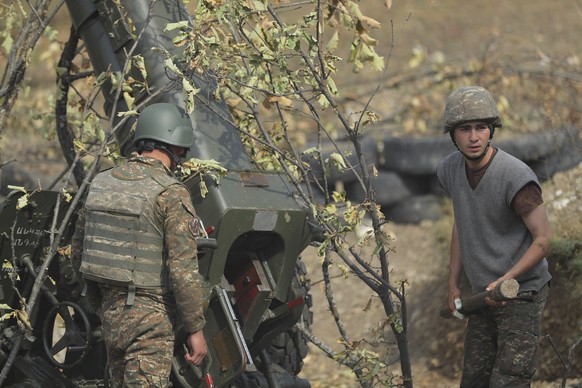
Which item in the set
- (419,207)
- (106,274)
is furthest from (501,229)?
(419,207)

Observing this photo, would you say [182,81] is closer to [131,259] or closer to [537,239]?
[131,259]

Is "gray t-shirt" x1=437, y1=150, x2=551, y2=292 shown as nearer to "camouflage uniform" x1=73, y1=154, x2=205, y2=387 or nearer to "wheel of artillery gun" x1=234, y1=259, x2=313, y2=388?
"camouflage uniform" x1=73, y1=154, x2=205, y2=387

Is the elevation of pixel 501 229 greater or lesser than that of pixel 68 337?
greater

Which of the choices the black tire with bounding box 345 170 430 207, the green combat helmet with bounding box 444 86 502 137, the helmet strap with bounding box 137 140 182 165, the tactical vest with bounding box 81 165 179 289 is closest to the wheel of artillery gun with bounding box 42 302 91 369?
the tactical vest with bounding box 81 165 179 289

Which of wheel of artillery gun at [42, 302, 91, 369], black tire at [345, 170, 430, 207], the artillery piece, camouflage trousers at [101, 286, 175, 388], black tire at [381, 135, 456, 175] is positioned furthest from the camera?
black tire at [345, 170, 430, 207]

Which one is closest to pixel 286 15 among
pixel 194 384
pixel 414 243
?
pixel 414 243

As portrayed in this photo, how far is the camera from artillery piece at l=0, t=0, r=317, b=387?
537cm

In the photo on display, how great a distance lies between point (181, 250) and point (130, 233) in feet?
0.79

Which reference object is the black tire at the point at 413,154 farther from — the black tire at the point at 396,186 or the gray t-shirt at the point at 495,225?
the gray t-shirt at the point at 495,225

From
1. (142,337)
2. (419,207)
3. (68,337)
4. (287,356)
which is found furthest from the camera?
(419,207)

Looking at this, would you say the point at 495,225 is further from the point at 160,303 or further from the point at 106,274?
the point at 106,274

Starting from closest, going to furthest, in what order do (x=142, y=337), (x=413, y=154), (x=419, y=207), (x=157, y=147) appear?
1. (x=142, y=337)
2. (x=157, y=147)
3. (x=413, y=154)
4. (x=419, y=207)

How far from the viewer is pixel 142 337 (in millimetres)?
4992

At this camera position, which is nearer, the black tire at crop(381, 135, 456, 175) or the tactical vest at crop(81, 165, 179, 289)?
the tactical vest at crop(81, 165, 179, 289)
